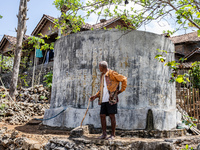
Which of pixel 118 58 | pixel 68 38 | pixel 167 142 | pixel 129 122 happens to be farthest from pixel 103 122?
pixel 68 38

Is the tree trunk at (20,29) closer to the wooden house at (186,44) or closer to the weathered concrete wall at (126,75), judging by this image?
the weathered concrete wall at (126,75)

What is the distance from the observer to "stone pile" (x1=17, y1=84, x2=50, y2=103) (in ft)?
38.5

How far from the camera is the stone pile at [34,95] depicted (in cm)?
1173

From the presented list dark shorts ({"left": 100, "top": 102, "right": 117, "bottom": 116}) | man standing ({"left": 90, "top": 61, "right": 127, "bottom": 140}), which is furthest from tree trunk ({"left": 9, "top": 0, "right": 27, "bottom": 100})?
dark shorts ({"left": 100, "top": 102, "right": 117, "bottom": 116})

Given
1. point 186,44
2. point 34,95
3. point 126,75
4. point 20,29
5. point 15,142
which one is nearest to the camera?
point 15,142

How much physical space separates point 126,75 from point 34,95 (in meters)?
7.88

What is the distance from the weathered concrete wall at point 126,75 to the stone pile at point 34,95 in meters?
6.26

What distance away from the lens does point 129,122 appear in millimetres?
4934

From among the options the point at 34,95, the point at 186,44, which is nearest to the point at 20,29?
the point at 34,95

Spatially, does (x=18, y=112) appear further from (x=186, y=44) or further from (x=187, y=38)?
(x=187, y=38)

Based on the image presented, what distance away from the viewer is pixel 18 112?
840 cm

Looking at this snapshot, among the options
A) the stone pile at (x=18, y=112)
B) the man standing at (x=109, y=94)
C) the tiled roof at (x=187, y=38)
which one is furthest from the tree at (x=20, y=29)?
the tiled roof at (x=187, y=38)

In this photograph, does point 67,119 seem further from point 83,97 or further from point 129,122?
point 129,122

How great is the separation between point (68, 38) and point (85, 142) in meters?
3.04
